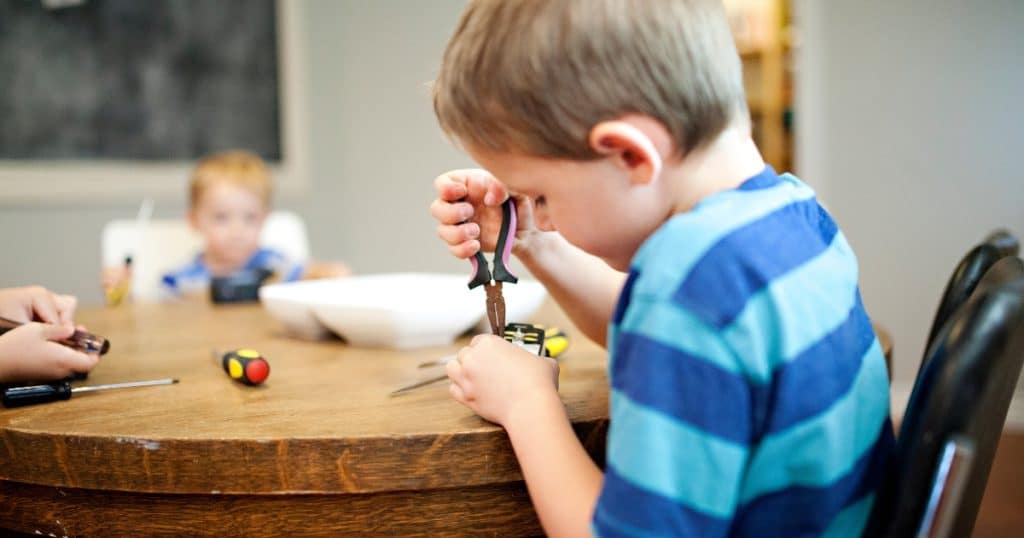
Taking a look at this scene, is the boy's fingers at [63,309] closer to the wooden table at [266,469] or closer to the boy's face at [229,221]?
the wooden table at [266,469]

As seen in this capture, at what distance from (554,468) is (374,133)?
3604 mm

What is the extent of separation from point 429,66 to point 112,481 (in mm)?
3501

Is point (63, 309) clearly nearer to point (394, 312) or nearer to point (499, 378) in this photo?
point (394, 312)

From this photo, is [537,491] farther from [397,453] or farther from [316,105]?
[316,105]

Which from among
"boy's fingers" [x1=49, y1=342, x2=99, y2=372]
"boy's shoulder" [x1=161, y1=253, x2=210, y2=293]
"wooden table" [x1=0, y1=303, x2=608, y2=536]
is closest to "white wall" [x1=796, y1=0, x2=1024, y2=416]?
"boy's shoulder" [x1=161, y1=253, x2=210, y2=293]

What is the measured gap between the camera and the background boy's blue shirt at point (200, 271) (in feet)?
6.84

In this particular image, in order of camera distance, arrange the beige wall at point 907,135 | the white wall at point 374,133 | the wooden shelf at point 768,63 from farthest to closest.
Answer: the wooden shelf at point 768,63 → the white wall at point 374,133 → the beige wall at point 907,135

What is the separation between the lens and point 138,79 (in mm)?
3021

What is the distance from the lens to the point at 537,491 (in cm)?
62

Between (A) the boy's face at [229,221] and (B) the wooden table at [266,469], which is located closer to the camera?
(B) the wooden table at [266,469]

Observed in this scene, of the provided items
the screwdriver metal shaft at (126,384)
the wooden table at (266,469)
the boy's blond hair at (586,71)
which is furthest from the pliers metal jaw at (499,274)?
the screwdriver metal shaft at (126,384)

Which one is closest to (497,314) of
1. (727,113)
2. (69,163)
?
(727,113)

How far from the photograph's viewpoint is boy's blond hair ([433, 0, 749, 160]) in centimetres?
58

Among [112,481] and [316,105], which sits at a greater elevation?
[316,105]
